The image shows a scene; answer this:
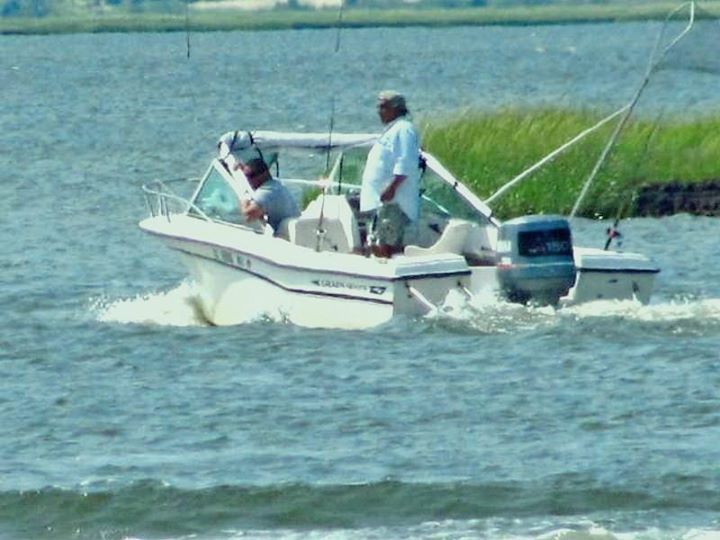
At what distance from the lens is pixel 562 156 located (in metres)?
26.7

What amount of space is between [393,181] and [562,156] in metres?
8.81

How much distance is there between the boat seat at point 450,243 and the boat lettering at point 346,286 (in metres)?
0.59

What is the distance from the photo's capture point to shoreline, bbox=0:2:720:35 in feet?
432

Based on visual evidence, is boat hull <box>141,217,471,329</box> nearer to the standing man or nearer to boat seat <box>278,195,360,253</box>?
boat seat <box>278,195,360,253</box>

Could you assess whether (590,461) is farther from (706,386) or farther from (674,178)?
(674,178)

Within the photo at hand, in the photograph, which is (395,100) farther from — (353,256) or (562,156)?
(562,156)

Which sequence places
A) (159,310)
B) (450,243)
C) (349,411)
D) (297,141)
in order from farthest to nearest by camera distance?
(159,310), (297,141), (450,243), (349,411)

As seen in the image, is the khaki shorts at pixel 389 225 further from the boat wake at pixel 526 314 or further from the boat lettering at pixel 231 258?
the boat lettering at pixel 231 258

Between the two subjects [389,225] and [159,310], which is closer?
[389,225]

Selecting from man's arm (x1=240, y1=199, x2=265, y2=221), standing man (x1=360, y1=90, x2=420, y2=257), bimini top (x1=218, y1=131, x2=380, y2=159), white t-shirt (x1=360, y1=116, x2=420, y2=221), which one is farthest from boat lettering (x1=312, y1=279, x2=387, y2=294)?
bimini top (x1=218, y1=131, x2=380, y2=159)

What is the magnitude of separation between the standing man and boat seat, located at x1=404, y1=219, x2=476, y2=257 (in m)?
0.19

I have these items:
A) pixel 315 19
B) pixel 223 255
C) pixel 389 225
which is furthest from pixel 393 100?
pixel 315 19

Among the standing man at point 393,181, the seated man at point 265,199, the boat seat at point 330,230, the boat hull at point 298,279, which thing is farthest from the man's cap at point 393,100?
the seated man at point 265,199

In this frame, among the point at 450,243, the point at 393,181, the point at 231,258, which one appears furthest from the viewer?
the point at 231,258
